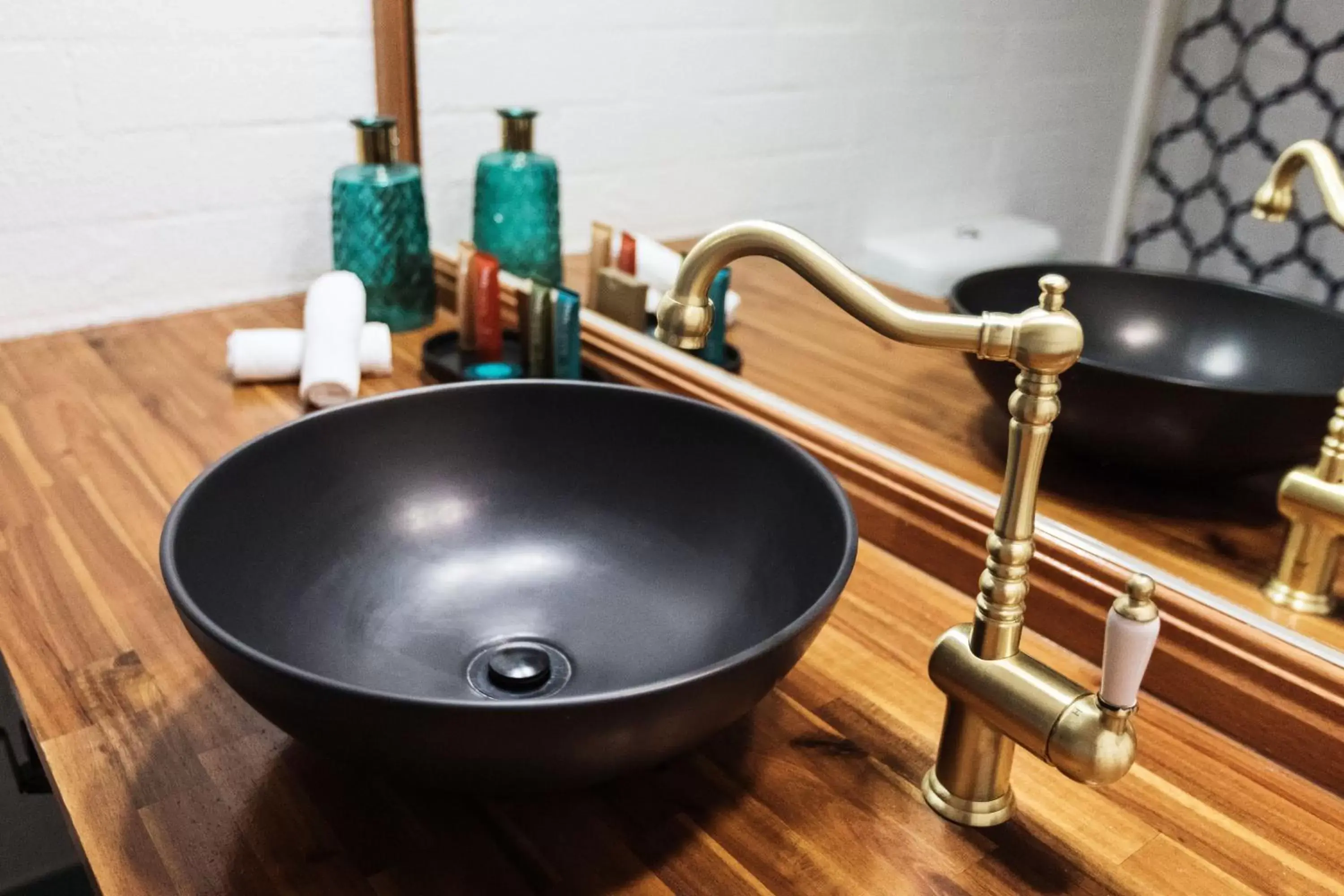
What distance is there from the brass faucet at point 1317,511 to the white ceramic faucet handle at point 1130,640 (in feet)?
0.88

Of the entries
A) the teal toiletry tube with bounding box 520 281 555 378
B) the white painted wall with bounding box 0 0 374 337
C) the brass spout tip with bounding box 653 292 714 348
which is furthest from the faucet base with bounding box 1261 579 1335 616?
the white painted wall with bounding box 0 0 374 337

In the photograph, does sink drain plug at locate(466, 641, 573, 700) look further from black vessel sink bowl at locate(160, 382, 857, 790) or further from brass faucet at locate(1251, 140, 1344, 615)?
brass faucet at locate(1251, 140, 1344, 615)

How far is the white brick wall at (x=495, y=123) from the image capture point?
3.45ft

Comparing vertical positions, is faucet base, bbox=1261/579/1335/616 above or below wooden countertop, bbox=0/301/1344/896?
above

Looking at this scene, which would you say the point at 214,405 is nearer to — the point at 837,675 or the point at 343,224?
the point at 343,224

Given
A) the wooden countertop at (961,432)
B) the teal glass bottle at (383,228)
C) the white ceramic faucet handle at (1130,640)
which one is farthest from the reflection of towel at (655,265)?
the white ceramic faucet handle at (1130,640)

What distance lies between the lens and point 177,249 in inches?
51.4

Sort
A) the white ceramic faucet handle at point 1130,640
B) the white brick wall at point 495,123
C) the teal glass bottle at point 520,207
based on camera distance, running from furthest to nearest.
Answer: the teal glass bottle at point 520,207 → the white brick wall at point 495,123 → the white ceramic faucet handle at point 1130,640

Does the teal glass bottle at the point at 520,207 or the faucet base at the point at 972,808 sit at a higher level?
the teal glass bottle at the point at 520,207

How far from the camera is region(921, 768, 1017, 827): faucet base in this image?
617 mm

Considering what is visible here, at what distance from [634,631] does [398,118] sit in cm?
86

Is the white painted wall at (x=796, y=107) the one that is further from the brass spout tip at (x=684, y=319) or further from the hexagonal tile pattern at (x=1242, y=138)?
the brass spout tip at (x=684, y=319)

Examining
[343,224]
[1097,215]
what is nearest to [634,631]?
[1097,215]

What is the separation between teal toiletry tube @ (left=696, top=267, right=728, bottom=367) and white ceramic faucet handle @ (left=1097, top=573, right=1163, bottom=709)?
0.64 m
